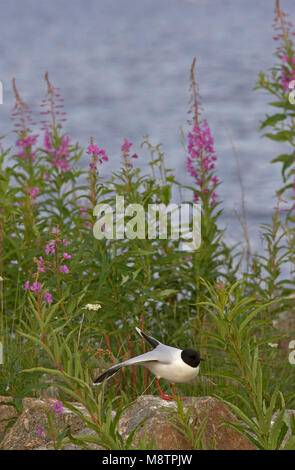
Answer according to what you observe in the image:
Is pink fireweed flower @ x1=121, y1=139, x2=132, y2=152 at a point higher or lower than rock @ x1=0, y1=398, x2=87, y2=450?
higher

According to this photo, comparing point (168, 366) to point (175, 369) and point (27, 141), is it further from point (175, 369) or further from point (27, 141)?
point (27, 141)

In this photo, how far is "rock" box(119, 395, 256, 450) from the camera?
3.06m

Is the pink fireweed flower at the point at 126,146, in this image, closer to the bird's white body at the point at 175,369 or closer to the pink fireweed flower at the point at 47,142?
the bird's white body at the point at 175,369

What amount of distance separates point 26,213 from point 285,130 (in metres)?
2.65

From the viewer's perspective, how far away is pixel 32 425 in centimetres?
357

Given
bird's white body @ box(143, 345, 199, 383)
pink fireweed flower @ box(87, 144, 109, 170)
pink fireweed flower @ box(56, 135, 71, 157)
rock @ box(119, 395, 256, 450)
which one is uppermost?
pink fireweed flower @ box(56, 135, 71, 157)

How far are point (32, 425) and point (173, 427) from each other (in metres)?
0.87

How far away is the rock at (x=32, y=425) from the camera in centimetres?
349

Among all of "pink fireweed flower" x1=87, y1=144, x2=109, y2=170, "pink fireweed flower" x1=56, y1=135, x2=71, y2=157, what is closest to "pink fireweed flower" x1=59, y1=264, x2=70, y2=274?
"pink fireweed flower" x1=87, y1=144, x2=109, y2=170

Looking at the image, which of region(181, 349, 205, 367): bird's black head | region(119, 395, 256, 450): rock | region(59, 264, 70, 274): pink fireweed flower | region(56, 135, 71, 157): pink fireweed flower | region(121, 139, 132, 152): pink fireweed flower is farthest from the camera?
region(56, 135, 71, 157): pink fireweed flower

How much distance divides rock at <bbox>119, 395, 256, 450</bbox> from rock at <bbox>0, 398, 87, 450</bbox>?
0.32 meters

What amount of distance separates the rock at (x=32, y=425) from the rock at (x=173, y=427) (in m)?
0.32

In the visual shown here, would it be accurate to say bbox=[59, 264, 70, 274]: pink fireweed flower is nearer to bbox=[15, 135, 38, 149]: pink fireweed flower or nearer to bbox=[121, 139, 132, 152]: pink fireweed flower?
bbox=[121, 139, 132, 152]: pink fireweed flower

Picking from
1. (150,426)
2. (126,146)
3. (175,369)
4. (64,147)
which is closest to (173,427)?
(150,426)
